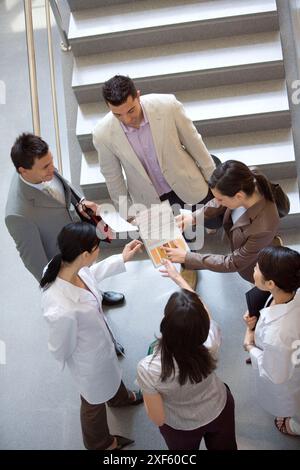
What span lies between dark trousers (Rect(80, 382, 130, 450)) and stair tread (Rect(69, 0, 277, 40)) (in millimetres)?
2857

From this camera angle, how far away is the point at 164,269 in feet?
9.78

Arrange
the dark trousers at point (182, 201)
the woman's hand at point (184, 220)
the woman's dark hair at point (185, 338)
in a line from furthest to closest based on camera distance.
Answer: the dark trousers at point (182, 201) < the woman's hand at point (184, 220) < the woman's dark hair at point (185, 338)

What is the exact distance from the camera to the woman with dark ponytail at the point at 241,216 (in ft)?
9.05

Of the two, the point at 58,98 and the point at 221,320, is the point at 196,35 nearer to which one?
the point at 58,98

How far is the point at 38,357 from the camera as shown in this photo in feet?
11.9

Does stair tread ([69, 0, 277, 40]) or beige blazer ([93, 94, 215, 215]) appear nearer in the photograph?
beige blazer ([93, 94, 215, 215])

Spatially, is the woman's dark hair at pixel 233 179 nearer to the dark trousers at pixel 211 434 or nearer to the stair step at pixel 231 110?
the dark trousers at pixel 211 434

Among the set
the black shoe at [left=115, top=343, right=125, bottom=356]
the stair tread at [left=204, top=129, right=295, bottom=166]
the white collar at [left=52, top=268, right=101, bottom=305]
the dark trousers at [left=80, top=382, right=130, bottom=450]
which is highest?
the stair tread at [left=204, top=129, right=295, bottom=166]

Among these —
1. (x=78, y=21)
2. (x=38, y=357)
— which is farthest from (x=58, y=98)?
(x=38, y=357)

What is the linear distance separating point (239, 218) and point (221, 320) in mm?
930

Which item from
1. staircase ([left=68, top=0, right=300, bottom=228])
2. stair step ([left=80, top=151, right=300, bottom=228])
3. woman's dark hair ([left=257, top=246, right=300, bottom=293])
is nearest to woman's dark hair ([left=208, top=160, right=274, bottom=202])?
woman's dark hair ([left=257, top=246, right=300, bottom=293])

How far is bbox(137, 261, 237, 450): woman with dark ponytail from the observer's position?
213 cm

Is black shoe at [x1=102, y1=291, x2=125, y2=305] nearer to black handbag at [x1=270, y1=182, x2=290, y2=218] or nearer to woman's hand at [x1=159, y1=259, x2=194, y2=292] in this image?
woman's hand at [x1=159, y1=259, x2=194, y2=292]

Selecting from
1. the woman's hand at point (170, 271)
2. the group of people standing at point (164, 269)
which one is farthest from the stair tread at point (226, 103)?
the woman's hand at point (170, 271)
